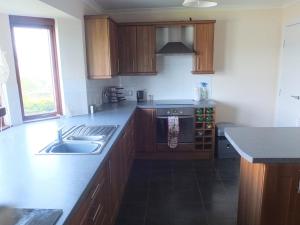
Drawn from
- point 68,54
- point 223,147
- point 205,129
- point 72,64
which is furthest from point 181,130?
point 68,54

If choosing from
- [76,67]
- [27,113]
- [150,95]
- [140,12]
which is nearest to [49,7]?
[76,67]

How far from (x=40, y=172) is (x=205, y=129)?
2782 millimetres

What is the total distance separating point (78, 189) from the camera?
1.32 meters

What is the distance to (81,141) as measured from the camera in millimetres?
2176

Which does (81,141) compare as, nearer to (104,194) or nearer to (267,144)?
(104,194)

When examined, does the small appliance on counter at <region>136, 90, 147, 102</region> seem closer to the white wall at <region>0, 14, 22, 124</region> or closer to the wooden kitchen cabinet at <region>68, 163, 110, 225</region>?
the white wall at <region>0, 14, 22, 124</region>

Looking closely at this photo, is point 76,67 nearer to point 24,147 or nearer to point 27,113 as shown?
point 27,113

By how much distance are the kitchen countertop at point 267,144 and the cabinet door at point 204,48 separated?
1.80 meters

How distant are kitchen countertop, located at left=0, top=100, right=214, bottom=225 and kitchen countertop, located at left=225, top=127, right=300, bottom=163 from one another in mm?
1027

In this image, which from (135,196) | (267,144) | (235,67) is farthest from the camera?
(235,67)

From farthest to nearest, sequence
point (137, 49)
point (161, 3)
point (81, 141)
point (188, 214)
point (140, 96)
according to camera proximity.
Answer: point (140, 96)
point (137, 49)
point (161, 3)
point (188, 214)
point (81, 141)

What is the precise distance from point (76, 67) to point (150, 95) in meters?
1.58

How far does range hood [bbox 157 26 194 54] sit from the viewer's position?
3.73 meters

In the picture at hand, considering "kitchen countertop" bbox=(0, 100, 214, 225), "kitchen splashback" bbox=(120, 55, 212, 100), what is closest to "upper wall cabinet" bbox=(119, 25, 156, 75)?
"kitchen splashback" bbox=(120, 55, 212, 100)
